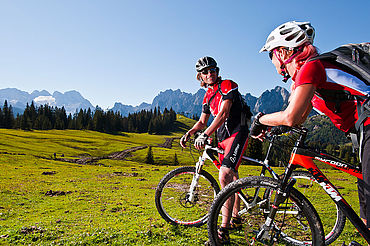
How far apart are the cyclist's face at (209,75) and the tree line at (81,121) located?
438 feet

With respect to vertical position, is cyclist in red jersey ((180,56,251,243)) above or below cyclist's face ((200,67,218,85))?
below

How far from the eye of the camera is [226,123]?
18.3ft

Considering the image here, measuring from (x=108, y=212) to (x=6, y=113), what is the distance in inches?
5388

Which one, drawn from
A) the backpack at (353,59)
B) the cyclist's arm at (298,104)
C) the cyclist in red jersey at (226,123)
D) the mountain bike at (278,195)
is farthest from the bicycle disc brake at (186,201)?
the backpack at (353,59)

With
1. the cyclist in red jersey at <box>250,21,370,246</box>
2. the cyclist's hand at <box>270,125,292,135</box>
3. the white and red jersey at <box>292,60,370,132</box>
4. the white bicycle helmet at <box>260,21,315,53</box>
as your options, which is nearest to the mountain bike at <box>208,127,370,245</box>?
the cyclist's hand at <box>270,125,292,135</box>

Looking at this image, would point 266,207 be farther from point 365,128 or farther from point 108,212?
point 108,212

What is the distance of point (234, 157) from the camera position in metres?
5.12

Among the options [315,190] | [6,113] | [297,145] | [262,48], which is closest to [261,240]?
[297,145]

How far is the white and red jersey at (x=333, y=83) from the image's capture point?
120 inches

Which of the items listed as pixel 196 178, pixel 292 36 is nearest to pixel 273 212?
pixel 196 178

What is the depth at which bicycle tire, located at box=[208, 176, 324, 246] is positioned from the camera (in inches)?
136

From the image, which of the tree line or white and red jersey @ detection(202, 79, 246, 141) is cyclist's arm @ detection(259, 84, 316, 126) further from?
the tree line

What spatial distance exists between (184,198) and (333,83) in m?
4.12

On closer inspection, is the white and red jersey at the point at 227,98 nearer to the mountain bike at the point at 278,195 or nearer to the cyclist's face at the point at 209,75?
the cyclist's face at the point at 209,75
